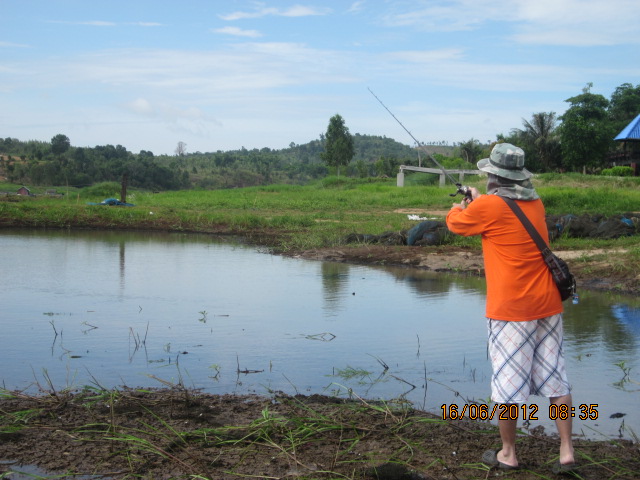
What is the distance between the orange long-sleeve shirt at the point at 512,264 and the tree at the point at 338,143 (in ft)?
176

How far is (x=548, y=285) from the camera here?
12.0 ft

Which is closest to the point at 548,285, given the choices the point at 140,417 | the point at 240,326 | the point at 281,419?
the point at 281,419

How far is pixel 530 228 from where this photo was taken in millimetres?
3686

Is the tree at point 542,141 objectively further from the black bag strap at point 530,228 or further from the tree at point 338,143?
the black bag strap at point 530,228

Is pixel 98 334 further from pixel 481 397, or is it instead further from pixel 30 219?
pixel 30 219

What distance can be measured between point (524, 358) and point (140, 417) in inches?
88.4

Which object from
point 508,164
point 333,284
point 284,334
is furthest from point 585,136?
point 508,164

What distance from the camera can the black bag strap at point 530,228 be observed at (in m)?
3.66

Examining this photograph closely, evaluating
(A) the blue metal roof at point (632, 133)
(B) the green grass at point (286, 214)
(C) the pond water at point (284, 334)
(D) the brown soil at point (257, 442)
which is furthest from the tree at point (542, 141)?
(D) the brown soil at point (257, 442)

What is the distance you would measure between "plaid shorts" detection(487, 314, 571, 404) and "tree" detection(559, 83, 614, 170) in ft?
131

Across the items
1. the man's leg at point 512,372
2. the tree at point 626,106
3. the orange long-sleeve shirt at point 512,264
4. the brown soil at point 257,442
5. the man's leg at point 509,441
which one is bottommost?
the brown soil at point 257,442

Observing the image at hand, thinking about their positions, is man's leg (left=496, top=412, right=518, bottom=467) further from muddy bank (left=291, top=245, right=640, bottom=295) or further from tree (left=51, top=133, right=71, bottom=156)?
tree (left=51, top=133, right=71, bottom=156)

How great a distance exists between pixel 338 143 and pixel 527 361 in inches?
2129

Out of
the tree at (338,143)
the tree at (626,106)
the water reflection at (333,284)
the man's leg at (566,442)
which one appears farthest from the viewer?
the tree at (338,143)
